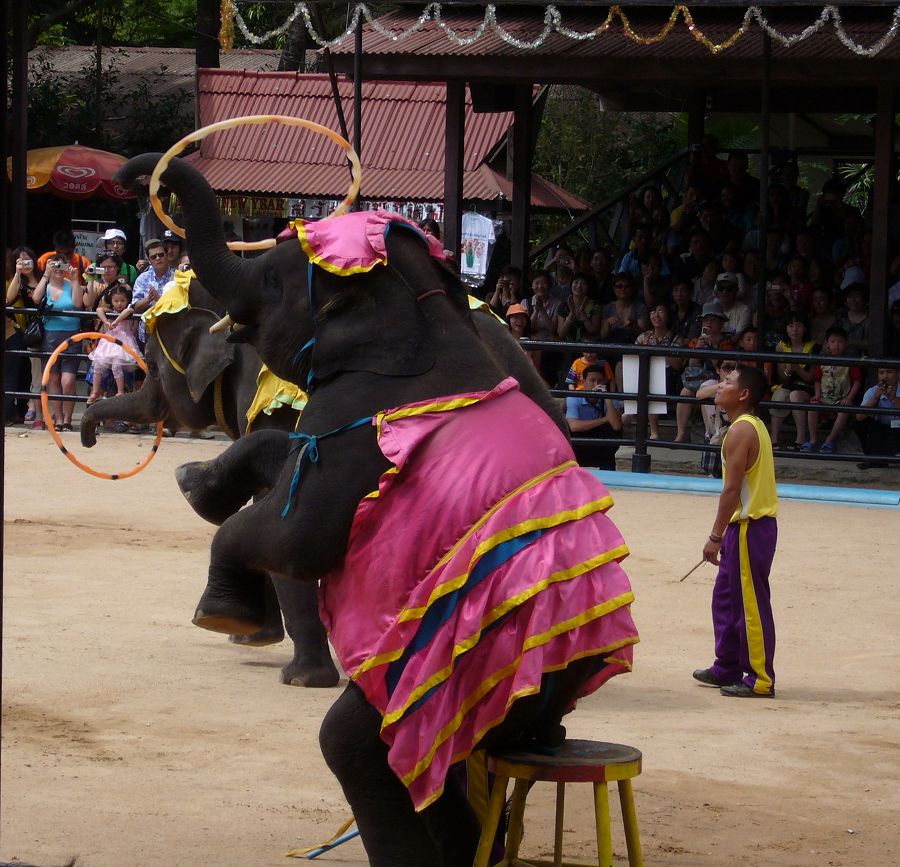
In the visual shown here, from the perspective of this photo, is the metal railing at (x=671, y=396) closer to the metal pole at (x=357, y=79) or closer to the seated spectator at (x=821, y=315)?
the seated spectator at (x=821, y=315)

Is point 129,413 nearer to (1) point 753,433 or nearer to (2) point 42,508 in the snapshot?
(1) point 753,433

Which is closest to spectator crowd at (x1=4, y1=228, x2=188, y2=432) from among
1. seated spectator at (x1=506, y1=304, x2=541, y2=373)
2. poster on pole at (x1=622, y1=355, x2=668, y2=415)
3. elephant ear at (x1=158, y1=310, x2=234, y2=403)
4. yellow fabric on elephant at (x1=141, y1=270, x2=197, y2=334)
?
seated spectator at (x1=506, y1=304, x2=541, y2=373)

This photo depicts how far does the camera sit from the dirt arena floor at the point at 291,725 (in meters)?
4.87

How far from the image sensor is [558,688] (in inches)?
141

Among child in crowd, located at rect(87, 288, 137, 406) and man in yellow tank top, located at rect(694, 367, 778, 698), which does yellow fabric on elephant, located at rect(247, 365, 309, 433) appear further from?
child in crowd, located at rect(87, 288, 137, 406)

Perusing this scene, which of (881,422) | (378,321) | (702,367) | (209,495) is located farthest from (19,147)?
(378,321)

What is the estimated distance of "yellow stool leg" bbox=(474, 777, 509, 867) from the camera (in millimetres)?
3541

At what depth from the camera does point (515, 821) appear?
3.96 m

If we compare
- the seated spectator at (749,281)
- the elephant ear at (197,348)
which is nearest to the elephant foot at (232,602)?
the elephant ear at (197,348)

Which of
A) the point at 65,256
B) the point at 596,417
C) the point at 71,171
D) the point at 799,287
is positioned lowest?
the point at 596,417

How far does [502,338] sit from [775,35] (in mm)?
9307

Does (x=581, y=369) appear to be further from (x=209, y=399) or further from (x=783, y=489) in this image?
(x=209, y=399)

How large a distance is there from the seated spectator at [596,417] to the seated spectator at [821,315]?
1.90 metres

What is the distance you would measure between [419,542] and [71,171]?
21487 millimetres
